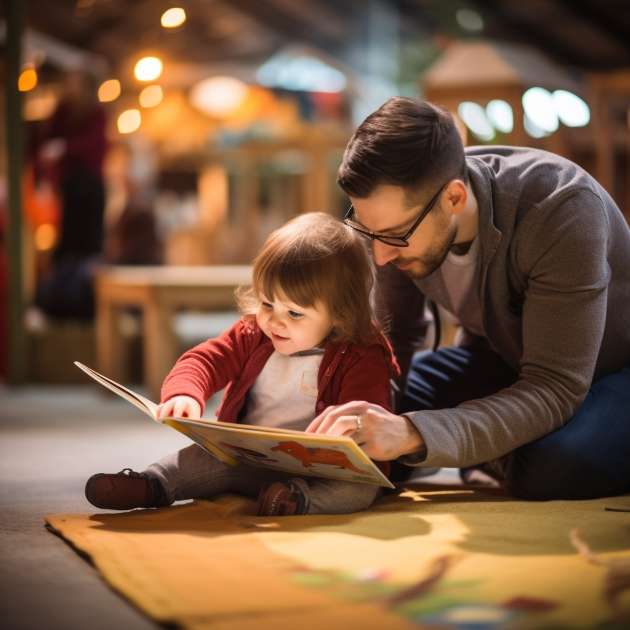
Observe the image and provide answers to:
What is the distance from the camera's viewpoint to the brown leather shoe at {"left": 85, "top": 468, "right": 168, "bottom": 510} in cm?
184

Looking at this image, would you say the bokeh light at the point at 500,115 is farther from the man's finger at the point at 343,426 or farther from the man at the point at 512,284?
the man's finger at the point at 343,426

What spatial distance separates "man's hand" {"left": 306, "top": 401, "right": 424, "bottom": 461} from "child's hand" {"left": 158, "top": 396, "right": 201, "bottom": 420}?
205mm

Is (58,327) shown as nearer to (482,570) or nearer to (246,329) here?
(246,329)

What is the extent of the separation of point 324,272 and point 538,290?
366 millimetres

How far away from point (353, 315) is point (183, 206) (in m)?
6.54

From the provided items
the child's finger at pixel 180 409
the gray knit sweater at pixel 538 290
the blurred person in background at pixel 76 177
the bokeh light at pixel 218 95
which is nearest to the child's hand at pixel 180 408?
the child's finger at pixel 180 409

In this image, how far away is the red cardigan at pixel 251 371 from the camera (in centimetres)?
188

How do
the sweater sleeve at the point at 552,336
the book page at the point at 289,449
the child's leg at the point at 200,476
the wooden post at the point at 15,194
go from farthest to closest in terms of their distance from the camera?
the wooden post at the point at 15,194 → the child's leg at the point at 200,476 → the sweater sleeve at the point at 552,336 → the book page at the point at 289,449

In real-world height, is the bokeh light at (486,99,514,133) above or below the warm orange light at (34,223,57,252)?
above

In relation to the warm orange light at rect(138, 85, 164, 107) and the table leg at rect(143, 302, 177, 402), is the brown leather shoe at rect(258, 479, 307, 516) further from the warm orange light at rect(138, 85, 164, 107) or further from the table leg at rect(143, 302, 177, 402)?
the warm orange light at rect(138, 85, 164, 107)

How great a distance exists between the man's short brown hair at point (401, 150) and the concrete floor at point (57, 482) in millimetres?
751

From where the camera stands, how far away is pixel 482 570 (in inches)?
58.9

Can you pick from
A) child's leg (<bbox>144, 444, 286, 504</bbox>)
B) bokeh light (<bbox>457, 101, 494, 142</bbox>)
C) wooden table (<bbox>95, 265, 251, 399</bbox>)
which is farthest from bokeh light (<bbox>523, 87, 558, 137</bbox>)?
child's leg (<bbox>144, 444, 286, 504</bbox>)

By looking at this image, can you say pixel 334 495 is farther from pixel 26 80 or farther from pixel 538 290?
pixel 26 80
